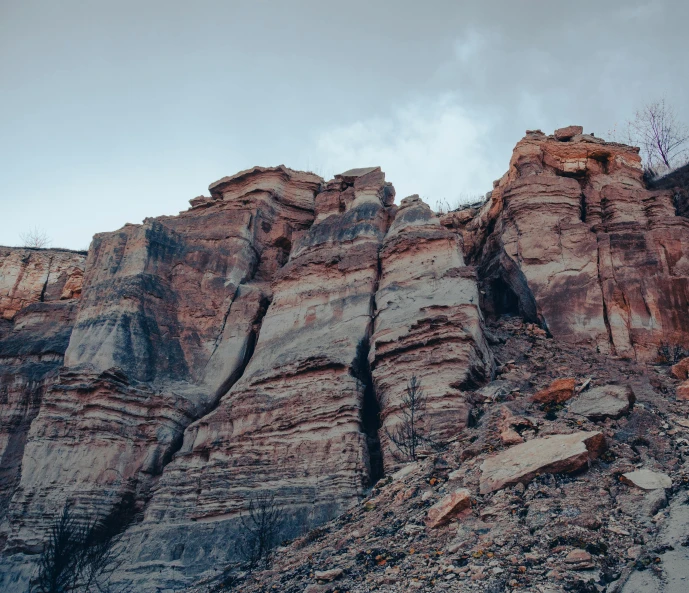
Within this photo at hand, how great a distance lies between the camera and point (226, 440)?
20125 mm

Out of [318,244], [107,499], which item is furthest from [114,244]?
[107,499]

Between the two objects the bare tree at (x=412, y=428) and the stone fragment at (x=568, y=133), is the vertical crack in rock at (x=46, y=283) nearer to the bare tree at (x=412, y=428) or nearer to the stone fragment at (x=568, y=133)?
the bare tree at (x=412, y=428)

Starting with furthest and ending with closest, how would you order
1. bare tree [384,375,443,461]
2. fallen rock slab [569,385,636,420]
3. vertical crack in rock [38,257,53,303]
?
1. vertical crack in rock [38,257,53,303]
2. bare tree [384,375,443,461]
3. fallen rock slab [569,385,636,420]

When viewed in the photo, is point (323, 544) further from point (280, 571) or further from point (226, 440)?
point (226, 440)

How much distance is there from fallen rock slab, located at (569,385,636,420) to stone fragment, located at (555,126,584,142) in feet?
56.1

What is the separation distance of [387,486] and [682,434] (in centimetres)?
611

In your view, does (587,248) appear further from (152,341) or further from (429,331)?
(152,341)

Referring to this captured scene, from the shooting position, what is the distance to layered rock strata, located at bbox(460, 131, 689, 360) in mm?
21312

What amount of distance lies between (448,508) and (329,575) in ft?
7.54

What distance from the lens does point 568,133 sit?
28781 millimetres

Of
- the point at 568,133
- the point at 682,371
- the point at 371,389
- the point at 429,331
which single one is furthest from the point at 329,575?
the point at 568,133

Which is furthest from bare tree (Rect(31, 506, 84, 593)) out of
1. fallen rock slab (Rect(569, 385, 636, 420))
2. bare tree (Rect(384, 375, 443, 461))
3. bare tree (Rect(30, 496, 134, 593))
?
fallen rock slab (Rect(569, 385, 636, 420))

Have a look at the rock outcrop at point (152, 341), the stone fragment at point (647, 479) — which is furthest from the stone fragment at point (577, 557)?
the rock outcrop at point (152, 341)

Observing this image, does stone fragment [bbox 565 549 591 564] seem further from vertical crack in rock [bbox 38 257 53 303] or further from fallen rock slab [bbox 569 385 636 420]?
vertical crack in rock [bbox 38 257 53 303]
